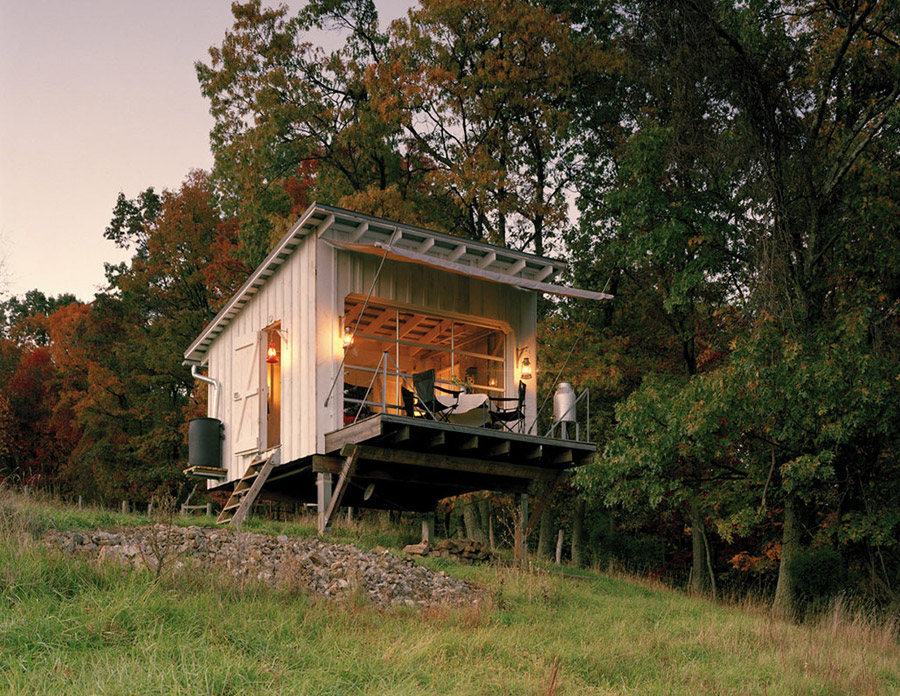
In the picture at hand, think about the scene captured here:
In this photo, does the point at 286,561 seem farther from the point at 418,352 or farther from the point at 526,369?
the point at 418,352

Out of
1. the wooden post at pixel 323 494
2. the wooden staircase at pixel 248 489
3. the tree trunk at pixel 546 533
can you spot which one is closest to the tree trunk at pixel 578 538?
the tree trunk at pixel 546 533

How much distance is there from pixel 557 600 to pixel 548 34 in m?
14.3

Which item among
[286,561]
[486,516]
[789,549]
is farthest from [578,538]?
[286,561]

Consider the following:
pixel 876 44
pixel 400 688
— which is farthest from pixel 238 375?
pixel 876 44

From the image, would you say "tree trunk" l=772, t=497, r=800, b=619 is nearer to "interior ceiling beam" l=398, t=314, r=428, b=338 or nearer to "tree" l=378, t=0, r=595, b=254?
"interior ceiling beam" l=398, t=314, r=428, b=338

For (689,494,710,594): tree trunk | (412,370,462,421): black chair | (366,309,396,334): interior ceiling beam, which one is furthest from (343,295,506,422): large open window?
(689,494,710,594): tree trunk

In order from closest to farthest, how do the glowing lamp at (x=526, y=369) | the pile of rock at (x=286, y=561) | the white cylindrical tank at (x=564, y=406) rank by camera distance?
the pile of rock at (x=286, y=561) → the white cylindrical tank at (x=564, y=406) → the glowing lamp at (x=526, y=369)

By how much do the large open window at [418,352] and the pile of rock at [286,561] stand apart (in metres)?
4.33

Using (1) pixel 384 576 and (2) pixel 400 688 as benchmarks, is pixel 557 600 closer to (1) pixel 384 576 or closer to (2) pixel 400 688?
(1) pixel 384 576

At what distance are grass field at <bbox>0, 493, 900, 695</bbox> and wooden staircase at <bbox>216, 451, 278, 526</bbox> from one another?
3623 millimetres

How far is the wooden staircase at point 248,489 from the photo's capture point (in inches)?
535

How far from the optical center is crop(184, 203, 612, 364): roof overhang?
1309 cm

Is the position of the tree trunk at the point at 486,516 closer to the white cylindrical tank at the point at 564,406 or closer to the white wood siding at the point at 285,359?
the white wood siding at the point at 285,359

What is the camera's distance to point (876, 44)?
631 inches
